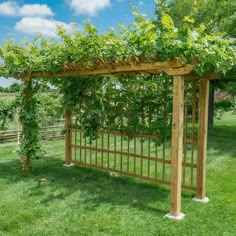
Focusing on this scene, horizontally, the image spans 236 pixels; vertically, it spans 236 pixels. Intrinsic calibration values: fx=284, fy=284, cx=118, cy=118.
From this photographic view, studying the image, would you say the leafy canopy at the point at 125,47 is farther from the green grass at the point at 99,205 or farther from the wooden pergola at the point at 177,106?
the green grass at the point at 99,205

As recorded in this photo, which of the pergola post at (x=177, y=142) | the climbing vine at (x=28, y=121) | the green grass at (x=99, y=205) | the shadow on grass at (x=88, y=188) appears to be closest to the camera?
the green grass at (x=99, y=205)

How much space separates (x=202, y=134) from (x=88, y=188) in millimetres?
1986

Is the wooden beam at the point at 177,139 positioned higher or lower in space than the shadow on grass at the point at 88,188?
higher

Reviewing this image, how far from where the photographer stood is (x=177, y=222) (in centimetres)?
343

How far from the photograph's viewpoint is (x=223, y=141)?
9188mm

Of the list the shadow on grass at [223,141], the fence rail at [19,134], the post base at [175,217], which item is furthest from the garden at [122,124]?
the fence rail at [19,134]

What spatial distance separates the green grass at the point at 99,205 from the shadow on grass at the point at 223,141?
189cm

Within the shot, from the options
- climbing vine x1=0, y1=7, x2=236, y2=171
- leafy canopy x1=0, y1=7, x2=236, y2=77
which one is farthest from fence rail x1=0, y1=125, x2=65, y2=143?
leafy canopy x1=0, y1=7, x2=236, y2=77

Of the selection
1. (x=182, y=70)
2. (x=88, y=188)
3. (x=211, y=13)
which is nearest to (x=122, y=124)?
(x=88, y=188)

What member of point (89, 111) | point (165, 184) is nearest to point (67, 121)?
point (89, 111)

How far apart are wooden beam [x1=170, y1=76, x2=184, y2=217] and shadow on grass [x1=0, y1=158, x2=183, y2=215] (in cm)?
28

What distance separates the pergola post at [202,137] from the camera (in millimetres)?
4023

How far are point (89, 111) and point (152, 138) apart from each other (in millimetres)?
1434

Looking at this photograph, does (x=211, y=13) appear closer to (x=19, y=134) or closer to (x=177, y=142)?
(x=19, y=134)
